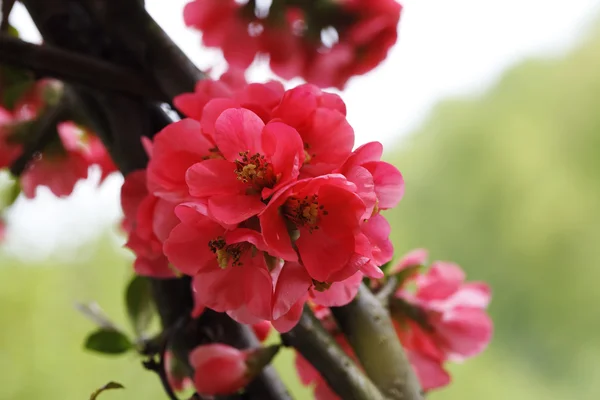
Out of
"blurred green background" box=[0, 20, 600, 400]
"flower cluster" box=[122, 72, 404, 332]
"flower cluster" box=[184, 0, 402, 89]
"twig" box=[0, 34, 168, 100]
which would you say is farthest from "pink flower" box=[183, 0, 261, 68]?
"blurred green background" box=[0, 20, 600, 400]

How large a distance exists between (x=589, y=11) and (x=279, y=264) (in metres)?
1.33

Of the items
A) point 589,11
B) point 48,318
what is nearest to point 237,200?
point 48,318

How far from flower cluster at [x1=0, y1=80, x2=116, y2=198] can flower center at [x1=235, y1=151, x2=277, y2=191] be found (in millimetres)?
250

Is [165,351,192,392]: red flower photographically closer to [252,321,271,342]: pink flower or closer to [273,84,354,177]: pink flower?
[252,321,271,342]: pink flower

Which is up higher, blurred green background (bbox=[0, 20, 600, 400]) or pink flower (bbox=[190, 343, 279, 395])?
blurred green background (bbox=[0, 20, 600, 400])

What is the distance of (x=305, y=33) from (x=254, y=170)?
0.26 meters

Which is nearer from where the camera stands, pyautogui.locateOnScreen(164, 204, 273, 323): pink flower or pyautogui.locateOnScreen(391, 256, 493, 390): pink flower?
pyautogui.locateOnScreen(164, 204, 273, 323): pink flower

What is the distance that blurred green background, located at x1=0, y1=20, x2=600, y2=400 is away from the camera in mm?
1093

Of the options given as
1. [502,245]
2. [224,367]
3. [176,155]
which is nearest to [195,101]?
[176,155]

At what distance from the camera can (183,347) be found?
0.36 metres

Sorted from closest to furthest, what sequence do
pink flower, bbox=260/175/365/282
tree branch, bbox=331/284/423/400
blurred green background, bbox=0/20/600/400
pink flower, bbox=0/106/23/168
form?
pink flower, bbox=260/175/365/282 < tree branch, bbox=331/284/423/400 < pink flower, bbox=0/106/23/168 < blurred green background, bbox=0/20/600/400

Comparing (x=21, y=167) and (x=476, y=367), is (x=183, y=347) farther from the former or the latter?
(x=476, y=367)

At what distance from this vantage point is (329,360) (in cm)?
32

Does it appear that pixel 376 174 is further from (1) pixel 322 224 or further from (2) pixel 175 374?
(2) pixel 175 374
